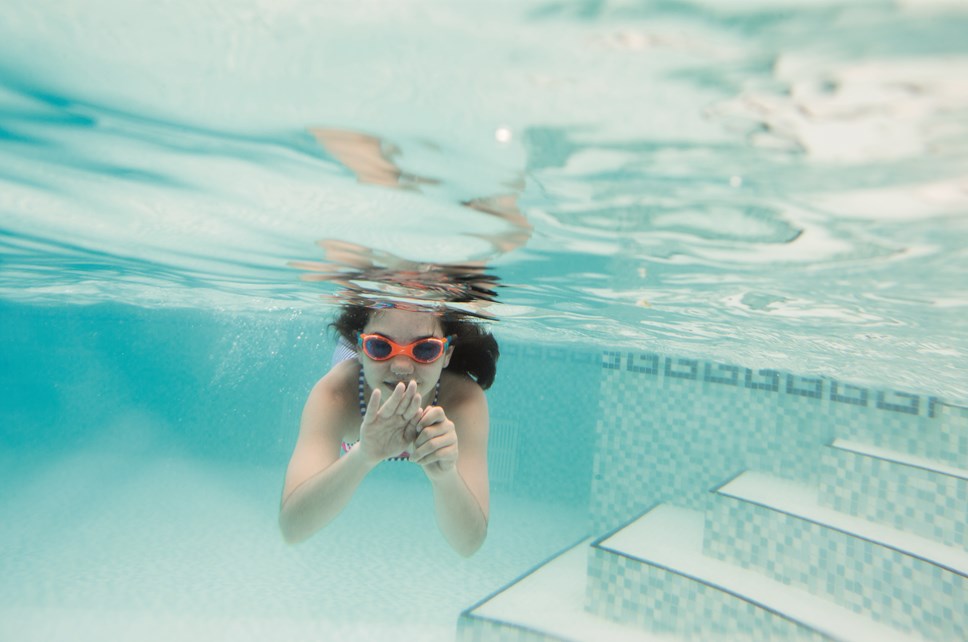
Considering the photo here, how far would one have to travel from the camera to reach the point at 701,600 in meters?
7.75

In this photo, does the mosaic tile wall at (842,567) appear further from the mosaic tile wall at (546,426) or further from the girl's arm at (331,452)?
the mosaic tile wall at (546,426)

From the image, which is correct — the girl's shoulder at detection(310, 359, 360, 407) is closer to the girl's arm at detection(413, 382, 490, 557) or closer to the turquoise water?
the girl's arm at detection(413, 382, 490, 557)

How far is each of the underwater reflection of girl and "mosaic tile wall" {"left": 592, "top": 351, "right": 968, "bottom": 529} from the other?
8987 millimetres

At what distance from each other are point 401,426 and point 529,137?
6.46ft

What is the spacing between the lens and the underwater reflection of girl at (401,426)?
154 inches

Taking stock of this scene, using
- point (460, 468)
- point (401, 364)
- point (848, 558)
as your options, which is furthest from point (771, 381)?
point (401, 364)

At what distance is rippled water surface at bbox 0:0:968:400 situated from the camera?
2588 mm

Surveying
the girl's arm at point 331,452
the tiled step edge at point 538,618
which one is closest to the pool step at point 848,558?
the tiled step edge at point 538,618

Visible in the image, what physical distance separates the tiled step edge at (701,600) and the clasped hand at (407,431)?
17.5 feet

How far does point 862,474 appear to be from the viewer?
9.44m

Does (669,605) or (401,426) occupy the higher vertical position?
(401,426)

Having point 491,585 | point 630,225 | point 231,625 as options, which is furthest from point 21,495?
point 630,225

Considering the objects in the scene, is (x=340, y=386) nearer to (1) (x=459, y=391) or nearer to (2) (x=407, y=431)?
(1) (x=459, y=391)

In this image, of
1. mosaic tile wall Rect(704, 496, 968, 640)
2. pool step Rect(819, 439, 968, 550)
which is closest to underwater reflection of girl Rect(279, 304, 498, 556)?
mosaic tile wall Rect(704, 496, 968, 640)
